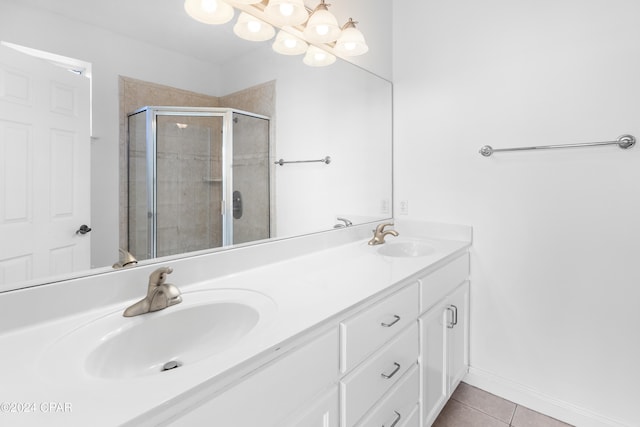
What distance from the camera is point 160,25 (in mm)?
Answer: 1002

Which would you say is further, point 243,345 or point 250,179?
point 250,179

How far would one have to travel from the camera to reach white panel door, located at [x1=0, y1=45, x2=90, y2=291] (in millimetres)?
715

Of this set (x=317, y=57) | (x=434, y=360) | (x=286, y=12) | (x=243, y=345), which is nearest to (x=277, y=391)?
(x=243, y=345)

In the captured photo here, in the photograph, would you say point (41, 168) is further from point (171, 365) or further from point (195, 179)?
point (171, 365)

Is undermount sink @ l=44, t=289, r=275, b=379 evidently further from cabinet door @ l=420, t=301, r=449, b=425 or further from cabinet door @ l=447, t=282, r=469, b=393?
cabinet door @ l=447, t=282, r=469, b=393

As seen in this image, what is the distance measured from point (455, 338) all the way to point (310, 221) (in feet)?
3.19

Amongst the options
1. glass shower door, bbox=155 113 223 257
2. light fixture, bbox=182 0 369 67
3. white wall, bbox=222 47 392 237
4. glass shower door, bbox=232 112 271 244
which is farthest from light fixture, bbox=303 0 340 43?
glass shower door, bbox=155 113 223 257

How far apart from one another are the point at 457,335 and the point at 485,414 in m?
0.40

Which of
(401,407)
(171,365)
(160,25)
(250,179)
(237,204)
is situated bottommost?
(401,407)

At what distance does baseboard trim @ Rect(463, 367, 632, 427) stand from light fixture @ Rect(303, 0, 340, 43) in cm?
197

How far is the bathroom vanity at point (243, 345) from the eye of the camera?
51cm

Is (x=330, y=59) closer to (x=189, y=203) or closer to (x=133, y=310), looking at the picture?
(x=189, y=203)

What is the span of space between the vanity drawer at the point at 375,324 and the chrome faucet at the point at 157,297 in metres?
0.48

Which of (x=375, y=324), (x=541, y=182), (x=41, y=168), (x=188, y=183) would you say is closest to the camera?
(x=41, y=168)
